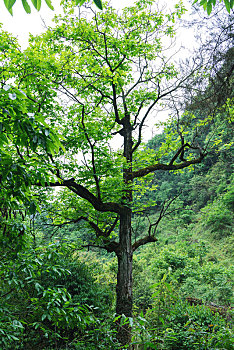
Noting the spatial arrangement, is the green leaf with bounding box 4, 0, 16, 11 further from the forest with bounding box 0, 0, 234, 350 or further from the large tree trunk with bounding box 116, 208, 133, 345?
the large tree trunk with bounding box 116, 208, 133, 345

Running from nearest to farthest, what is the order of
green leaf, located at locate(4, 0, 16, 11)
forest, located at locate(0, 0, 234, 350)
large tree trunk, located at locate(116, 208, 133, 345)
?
1. green leaf, located at locate(4, 0, 16, 11)
2. forest, located at locate(0, 0, 234, 350)
3. large tree trunk, located at locate(116, 208, 133, 345)

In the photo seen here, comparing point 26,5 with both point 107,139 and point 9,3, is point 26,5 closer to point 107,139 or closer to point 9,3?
point 9,3

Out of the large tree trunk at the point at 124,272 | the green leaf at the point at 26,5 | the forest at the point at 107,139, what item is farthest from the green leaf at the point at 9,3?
the large tree trunk at the point at 124,272

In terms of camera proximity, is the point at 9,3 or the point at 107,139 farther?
the point at 107,139

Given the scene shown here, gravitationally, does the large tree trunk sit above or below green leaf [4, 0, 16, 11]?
below

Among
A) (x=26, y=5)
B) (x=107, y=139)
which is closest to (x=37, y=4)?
(x=26, y=5)

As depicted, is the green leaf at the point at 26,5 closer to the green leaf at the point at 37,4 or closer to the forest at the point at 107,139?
the green leaf at the point at 37,4

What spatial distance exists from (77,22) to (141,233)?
64.9ft

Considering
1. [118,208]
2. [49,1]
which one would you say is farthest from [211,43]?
[118,208]

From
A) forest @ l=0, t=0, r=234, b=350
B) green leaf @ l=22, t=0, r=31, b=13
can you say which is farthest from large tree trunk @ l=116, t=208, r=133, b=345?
green leaf @ l=22, t=0, r=31, b=13

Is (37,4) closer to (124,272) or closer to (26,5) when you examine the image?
(26,5)

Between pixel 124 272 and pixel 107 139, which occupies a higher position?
pixel 107 139

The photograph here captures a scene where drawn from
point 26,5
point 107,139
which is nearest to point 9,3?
point 26,5

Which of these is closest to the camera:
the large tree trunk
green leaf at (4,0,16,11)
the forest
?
green leaf at (4,0,16,11)
